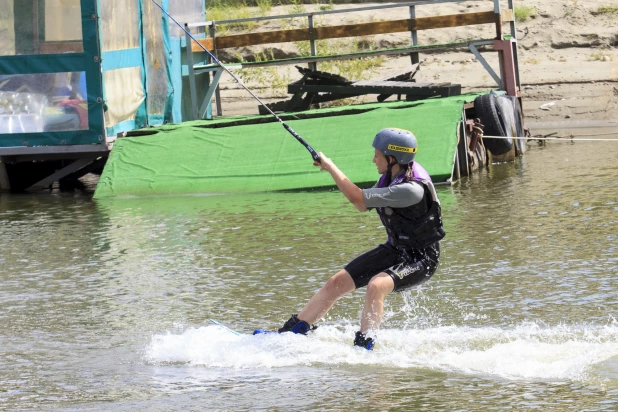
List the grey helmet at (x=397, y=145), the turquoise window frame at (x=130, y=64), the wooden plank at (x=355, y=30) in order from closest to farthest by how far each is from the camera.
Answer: the grey helmet at (x=397, y=145) < the turquoise window frame at (x=130, y=64) < the wooden plank at (x=355, y=30)

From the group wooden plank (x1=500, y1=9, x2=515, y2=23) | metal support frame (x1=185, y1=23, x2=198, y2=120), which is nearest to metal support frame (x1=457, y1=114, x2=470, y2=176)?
wooden plank (x1=500, y1=9, x2=515, y2=23)

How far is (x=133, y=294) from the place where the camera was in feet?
31.0

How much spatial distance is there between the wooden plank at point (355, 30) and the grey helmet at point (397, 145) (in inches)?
486

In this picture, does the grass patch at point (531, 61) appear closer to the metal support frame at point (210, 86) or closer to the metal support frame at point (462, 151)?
the metal support frame at point (210, 86)

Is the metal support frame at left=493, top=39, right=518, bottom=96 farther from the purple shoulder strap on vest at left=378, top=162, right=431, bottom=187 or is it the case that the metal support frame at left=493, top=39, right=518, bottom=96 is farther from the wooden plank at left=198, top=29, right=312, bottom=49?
the purple shoulder strap on vest at left=378, top=162, right=431, bottom=187

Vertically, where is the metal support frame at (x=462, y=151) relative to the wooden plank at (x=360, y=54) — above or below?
below

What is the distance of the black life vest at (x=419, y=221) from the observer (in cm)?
721

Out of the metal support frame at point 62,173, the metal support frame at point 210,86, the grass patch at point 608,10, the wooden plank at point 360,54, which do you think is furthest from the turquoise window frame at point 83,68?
the grass patch at point 608,10

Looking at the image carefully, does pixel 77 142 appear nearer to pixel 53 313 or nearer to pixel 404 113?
pixel 404 113

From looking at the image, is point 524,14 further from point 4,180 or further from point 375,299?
point 375,299

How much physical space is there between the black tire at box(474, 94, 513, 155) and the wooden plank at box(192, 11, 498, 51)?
2247 mm

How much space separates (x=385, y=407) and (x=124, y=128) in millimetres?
11760

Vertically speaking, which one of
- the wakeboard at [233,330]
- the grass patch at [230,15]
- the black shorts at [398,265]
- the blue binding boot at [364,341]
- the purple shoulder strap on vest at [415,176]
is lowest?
the blue binding boot at [364,341]

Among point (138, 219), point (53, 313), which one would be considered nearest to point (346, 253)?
point (53, 313)
